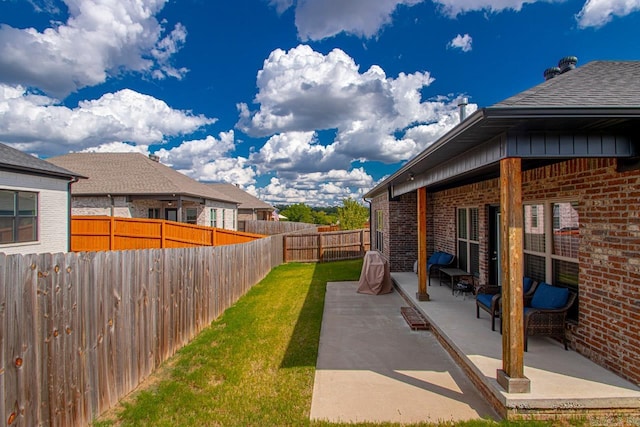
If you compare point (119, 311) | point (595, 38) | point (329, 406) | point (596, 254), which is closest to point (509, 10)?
point (595, 38)

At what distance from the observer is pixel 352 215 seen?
37438mm

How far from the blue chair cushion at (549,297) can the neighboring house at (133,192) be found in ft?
52.9

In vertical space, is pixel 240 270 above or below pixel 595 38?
below

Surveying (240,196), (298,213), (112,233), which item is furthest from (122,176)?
(298,213)

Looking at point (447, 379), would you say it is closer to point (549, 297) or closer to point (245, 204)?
point (549, 297)

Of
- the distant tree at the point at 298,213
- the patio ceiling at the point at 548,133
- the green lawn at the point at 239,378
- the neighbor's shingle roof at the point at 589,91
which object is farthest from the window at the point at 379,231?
the distant tree at the point at 298,213

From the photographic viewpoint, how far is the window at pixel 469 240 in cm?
876

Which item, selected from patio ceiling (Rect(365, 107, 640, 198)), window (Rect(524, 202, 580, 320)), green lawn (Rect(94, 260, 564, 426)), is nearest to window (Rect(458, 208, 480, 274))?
window (Rect(524, 202, 580, 320))

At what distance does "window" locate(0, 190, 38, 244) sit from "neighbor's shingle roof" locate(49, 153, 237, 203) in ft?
18.2

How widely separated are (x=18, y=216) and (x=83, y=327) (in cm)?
1080

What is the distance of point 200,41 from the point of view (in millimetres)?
14531

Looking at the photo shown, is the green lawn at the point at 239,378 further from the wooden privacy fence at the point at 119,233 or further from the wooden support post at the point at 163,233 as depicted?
the wooden privacy fence at the point at 119,233

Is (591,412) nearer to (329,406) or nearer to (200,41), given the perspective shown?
(329,406)

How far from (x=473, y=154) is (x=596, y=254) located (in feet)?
6.68
